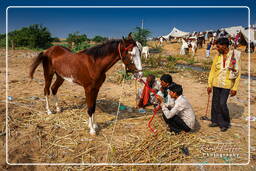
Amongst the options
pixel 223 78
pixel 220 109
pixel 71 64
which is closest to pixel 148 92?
pixel 220 109

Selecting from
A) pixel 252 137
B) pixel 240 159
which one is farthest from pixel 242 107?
pixel 240 159

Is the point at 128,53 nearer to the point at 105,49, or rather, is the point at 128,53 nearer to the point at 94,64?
the point at 105,49

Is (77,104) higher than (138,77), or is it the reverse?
(138,77)

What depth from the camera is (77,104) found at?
4.85m

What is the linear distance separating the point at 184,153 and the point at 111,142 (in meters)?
1.35

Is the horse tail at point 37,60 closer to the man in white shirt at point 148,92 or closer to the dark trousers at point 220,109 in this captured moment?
the man in white shirt at point 148,92

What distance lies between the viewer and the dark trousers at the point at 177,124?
10.9ft

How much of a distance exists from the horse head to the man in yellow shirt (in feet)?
6.16

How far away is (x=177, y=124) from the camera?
3.39m

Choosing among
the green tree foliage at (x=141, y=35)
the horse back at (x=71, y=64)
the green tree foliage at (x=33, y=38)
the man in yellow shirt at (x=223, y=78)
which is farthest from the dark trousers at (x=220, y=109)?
the green tree foliage at (x=33, y=38)

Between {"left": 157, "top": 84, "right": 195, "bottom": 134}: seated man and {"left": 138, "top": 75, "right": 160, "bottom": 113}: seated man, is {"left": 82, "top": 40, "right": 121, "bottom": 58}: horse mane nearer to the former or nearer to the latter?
{"left": 157, "top": 84, "right": 195, "bottom": 134}: seated man

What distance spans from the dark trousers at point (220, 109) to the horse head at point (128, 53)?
2022 millimetres

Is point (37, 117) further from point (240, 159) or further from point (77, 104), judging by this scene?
point (240, 159)

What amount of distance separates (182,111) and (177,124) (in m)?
0.30
